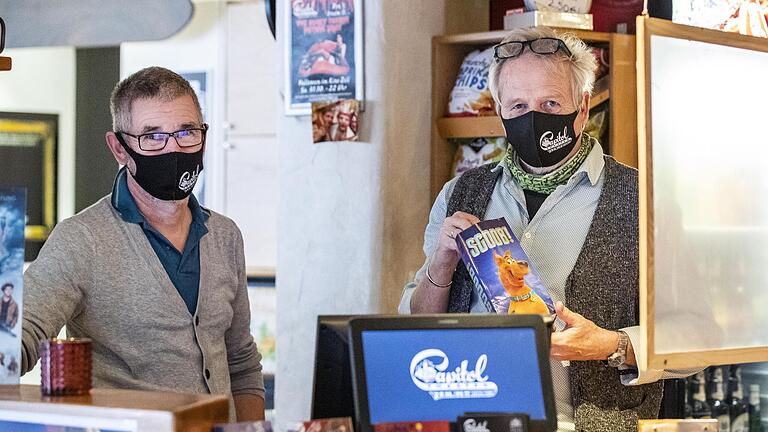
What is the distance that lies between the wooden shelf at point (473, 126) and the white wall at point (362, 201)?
0.06 meters

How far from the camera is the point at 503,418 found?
1914 mm

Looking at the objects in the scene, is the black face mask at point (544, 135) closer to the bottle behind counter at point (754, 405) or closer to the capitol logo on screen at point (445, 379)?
the capitol logo on screen at point (445, 379)

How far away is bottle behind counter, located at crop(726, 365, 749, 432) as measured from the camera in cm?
384

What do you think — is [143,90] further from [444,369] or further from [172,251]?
[444,369]

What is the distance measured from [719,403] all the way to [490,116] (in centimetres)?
132

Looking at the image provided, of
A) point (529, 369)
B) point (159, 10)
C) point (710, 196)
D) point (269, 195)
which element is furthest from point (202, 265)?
point (269, 195)

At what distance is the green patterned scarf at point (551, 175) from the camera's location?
2.78 meters

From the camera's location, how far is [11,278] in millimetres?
2135

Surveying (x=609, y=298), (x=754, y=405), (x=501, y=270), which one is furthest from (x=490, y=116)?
(x=754, y=405)

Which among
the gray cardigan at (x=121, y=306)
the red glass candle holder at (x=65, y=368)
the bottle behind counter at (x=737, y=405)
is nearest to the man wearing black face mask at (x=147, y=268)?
the gray cardigan at (x=121, y=306)

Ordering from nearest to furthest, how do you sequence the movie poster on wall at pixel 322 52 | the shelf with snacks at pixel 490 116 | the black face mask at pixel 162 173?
the black face mask at pixel 162 173 → the shelf with snacks at pixel 490 116 → the movie poster on wall at pixel 322 52

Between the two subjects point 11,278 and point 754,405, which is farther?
point 754,405

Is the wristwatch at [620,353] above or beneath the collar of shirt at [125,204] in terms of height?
beneath

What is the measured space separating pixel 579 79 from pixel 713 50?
447mm
